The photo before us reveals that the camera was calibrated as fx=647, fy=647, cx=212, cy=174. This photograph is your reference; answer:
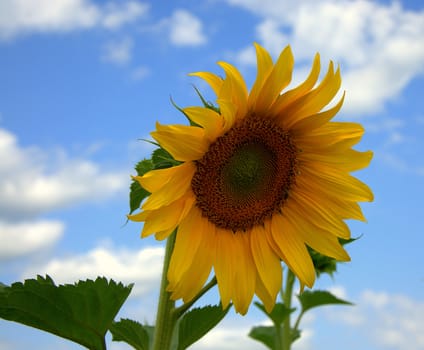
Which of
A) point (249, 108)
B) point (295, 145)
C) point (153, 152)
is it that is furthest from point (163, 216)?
point (295, 145)

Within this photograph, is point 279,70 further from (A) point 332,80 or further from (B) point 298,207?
(B) point 298,207

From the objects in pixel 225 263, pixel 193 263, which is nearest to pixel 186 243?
pixel 193 263

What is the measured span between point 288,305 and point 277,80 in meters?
2.86

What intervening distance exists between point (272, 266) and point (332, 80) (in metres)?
0.86

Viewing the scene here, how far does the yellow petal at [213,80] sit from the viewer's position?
2.61 metres

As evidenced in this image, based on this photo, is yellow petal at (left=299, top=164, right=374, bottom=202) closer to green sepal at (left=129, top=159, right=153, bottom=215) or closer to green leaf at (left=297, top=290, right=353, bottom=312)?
green sepal at (left=129, top=159, right=153, bottom=215)

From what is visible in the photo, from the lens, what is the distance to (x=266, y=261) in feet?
9.56

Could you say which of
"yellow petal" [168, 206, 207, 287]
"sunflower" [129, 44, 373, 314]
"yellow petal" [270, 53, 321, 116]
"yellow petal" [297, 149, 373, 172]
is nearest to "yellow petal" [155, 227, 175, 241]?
A: "sunflower" [129, 44, 373, 314]

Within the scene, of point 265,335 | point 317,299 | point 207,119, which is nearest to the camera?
point 207,119

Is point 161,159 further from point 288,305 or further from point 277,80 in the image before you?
point 288,305

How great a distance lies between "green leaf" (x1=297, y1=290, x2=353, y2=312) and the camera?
541cm

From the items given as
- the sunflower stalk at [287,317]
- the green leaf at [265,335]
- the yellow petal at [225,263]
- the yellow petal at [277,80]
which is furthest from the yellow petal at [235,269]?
the green leaf at [265,335]

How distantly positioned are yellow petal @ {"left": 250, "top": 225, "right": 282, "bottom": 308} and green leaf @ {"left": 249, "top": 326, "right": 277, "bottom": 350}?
288 centimetres

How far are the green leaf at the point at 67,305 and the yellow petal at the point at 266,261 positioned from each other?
23.2 inches
